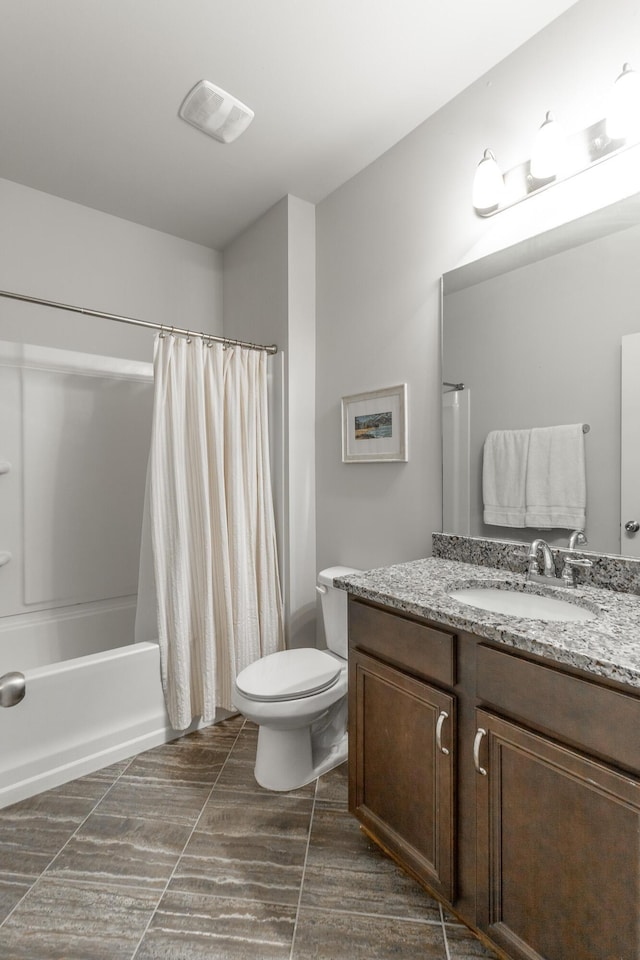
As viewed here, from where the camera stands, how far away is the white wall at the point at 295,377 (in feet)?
7.92

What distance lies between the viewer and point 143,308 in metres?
2.75

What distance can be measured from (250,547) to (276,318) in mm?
1211

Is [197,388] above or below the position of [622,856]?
above

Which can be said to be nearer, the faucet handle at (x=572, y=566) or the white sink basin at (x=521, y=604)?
the white sink basin at (x=521, y=604)

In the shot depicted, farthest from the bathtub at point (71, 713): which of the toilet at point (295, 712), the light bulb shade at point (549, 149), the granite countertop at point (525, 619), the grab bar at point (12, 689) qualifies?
the light bulb shade at point (549, 149)

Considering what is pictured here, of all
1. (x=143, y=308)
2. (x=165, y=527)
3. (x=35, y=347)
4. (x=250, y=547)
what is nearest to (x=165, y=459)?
(x=165, y=527)

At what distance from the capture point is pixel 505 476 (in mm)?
1612

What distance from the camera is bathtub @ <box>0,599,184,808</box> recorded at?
1.70 meters

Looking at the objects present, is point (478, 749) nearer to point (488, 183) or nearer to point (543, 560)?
point (543, 560)

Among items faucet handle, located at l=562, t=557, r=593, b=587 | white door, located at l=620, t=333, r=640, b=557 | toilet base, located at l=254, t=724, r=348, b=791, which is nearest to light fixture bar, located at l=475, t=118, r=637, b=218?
white door, located at l=620, t=333, r=640, b=557

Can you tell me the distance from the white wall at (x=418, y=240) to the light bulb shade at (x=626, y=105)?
83 millimetres

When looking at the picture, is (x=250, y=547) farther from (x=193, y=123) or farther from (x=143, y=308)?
(x=193, y=123)

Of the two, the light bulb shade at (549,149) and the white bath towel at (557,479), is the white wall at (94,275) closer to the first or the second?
the light bulb shade at (549,149)

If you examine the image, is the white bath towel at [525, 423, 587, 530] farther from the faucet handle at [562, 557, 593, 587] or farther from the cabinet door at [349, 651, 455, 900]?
the cabinet door at [349, 651, 455, 900]
